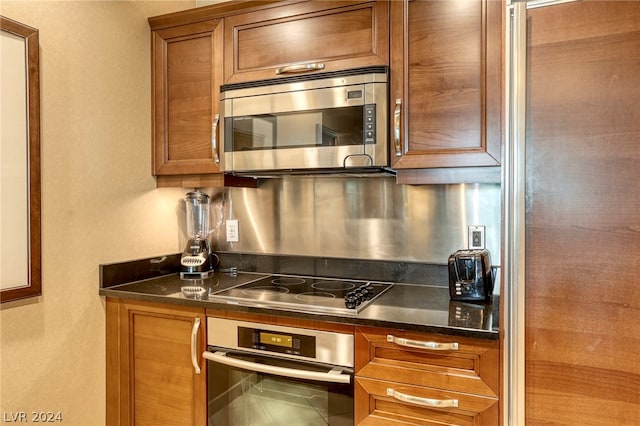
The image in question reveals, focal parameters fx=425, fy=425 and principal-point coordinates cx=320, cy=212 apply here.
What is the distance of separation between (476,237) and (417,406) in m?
0.79

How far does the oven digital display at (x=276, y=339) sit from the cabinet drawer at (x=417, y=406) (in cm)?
27

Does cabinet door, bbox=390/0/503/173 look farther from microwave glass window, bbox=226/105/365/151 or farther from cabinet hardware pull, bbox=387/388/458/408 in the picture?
cabinet hardware pull, bbox=387/388/458/408

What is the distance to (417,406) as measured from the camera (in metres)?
1.32

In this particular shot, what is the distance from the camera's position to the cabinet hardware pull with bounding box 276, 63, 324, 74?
5.63 ft

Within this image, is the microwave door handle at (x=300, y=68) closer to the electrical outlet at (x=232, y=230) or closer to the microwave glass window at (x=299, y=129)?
the microwave glass window at (x=299, y=129)

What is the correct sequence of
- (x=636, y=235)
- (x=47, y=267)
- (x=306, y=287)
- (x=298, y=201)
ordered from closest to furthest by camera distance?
(x=636, y=235) < (x=47, y=267) < (x=306, y=287) < (x=298, y=201)

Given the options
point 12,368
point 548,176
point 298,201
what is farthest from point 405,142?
point 12,368

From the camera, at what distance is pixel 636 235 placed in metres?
1.07

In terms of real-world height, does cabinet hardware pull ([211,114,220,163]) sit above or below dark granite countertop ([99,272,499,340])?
above

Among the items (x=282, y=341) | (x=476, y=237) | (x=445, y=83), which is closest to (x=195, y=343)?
(x=282, y=341)

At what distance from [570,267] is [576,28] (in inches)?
25.0

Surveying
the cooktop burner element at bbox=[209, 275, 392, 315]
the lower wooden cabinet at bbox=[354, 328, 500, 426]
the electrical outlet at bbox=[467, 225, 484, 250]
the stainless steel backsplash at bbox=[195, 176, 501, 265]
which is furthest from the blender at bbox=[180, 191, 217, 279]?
the electrical outlet at bbox=[467, 225, 484, 250]

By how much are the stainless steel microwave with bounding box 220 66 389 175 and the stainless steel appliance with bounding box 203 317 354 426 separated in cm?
65

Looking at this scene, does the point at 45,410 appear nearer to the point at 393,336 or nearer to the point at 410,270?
the point at 393,336
